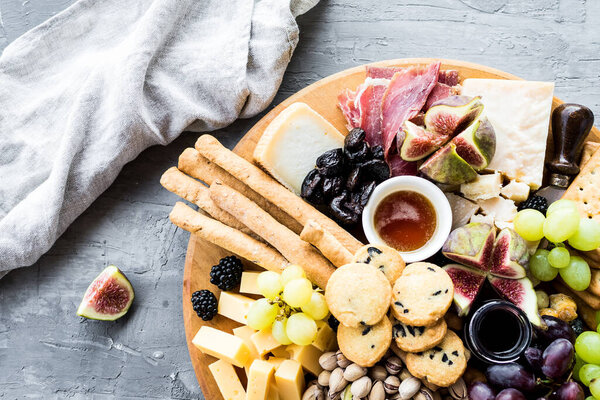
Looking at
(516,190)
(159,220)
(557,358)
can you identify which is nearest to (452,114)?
(516,190)

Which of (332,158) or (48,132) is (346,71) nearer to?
(332,158)

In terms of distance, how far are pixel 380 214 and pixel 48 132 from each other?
1584 millimetres

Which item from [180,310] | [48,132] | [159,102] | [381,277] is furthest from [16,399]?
[381,277]

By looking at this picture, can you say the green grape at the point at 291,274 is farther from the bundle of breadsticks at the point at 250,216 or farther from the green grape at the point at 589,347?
the green grape at the point at 589,347

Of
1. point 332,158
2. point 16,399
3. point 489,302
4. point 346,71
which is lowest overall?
point 16,399

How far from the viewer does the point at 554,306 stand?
195 cm

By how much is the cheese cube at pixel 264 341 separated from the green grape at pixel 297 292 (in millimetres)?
262

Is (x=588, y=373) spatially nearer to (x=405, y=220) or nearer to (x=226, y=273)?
(x=405, y=220)

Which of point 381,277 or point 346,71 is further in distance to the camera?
point 346,71

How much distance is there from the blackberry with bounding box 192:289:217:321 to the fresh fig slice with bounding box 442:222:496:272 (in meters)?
0.99

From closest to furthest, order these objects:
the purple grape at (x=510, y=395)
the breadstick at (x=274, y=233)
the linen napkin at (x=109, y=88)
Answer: the purple grape at (x=510, y=395) < the breadstick at (x=274, y=233) < the linen napkin at (x=109, y=88)

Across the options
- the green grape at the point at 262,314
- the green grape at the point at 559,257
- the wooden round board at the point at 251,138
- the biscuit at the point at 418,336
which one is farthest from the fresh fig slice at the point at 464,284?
the wooden round board at the point at 251,138

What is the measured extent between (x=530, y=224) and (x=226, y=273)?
1.23 meters

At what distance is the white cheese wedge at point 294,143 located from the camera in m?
2.10
